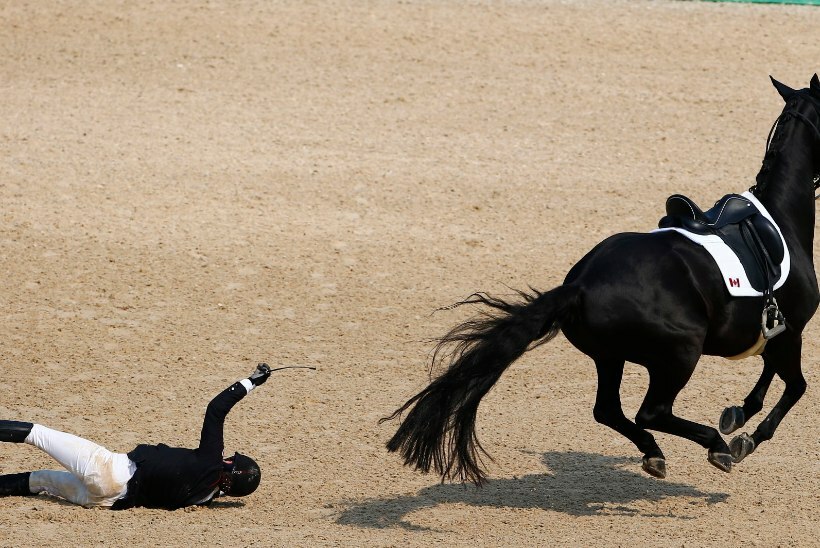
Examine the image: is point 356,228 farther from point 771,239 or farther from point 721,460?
point 721,460

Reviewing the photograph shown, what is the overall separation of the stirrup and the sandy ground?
106 centimetres

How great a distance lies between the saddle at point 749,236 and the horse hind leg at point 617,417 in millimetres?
915

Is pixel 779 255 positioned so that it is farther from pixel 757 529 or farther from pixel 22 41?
pixel 22 41

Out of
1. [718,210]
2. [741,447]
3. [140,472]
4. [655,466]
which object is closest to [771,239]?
[718,210]

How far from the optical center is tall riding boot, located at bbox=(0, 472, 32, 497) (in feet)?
22.4

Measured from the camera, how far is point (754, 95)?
1469 centimetres

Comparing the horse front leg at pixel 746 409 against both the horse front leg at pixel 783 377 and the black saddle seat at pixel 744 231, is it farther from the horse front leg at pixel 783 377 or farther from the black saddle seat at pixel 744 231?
the black saddle seat at pixel 744 231

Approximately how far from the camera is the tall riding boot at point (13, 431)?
260 inches

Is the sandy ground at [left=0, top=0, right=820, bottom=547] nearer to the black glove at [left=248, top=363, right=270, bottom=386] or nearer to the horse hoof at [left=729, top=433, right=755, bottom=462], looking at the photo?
the horse hoof at [left=729, top=433, right=755, bottom=462]

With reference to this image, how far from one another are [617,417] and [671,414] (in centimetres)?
32

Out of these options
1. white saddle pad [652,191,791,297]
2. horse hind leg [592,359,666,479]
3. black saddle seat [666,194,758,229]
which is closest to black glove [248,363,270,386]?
horse hind leg [592,359,666,479]

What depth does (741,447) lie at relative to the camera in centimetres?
709

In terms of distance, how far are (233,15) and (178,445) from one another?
9.16 metres

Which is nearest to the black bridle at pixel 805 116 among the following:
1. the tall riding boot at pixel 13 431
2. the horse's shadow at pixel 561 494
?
the horse's shadow at pixel 561 494
